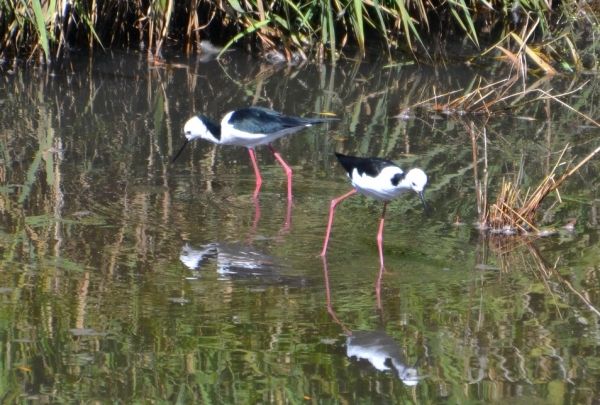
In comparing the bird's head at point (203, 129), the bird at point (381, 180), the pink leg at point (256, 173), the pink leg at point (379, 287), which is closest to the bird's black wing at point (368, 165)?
the bird at point (381, 180)

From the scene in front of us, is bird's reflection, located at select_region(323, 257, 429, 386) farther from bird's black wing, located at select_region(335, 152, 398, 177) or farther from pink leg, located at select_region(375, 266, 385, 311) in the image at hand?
bird's black wing, located at select_region(335, 152, 398, 177)

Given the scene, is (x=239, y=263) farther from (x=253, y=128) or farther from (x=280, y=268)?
(x=253, y=128)

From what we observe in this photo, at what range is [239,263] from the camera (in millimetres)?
4949

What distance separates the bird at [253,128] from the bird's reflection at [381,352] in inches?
91.0

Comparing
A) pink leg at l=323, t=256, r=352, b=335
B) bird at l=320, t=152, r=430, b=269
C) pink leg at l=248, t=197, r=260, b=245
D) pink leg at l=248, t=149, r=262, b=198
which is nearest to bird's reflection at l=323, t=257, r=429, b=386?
pink leg at l=323, t=256, r=352, b=335

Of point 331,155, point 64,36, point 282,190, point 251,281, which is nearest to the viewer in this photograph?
point 251,281

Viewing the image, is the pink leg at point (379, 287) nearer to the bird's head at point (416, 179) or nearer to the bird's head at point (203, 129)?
the bird's head at point (416, 179)

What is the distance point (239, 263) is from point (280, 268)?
0.73 ft

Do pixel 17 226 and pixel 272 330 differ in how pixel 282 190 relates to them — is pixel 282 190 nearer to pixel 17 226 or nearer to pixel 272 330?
pixel 17 226

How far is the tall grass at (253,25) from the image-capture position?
30.5ft

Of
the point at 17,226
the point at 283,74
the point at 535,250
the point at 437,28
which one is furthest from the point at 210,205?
the point at 437,28

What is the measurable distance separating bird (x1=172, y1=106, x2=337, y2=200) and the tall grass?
8.22 feet

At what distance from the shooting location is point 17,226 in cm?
525

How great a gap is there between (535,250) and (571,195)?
1.10m
